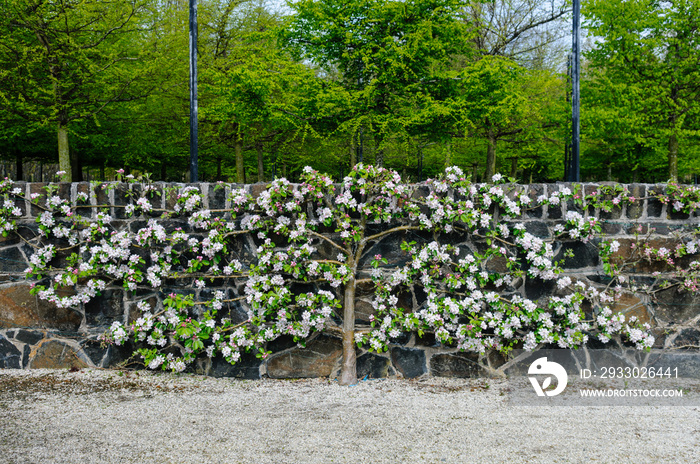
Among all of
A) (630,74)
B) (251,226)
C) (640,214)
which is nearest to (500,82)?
(630,74)

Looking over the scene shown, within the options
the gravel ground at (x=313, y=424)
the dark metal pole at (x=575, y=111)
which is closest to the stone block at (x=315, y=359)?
the gravel ground at (x=313, y=424)

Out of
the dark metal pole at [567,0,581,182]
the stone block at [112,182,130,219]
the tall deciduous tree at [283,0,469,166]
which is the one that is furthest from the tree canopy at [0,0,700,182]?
the stone block at [112,182,130,219]

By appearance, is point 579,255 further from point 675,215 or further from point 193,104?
point 193,104

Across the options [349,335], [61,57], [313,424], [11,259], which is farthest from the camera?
[61,57]

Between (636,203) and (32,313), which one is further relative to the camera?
(32,313)

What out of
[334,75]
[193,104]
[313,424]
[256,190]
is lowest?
[313,424]

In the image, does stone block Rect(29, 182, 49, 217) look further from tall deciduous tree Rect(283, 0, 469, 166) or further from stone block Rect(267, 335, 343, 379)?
tall deciduous tree Rect(283, 0, 469, 166)

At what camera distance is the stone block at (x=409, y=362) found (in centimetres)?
451

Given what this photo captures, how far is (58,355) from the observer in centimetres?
469

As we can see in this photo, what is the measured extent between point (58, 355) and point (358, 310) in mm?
2905

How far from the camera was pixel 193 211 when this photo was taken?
452cm

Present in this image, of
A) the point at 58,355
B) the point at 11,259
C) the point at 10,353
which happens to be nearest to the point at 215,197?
the point at 11,259

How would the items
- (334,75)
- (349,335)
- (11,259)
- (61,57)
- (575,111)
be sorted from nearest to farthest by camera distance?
(349,335) < (11,259) < (575,111) < (61,57) < (334,75)

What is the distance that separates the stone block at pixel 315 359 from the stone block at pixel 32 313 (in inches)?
80.7
